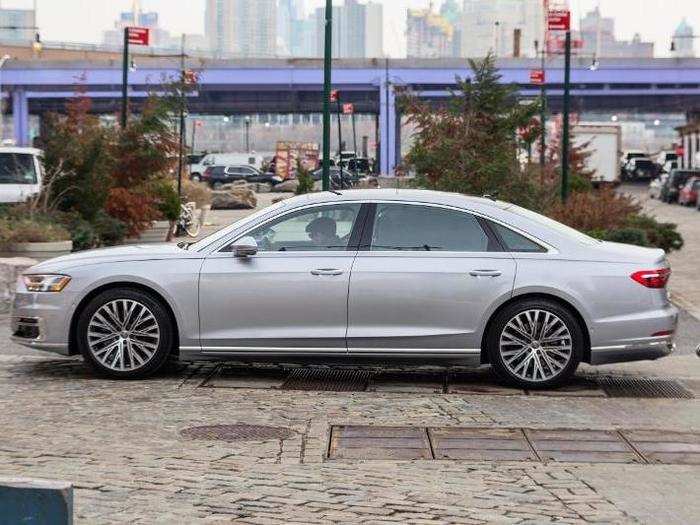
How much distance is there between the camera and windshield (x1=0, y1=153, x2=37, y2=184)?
25844mm

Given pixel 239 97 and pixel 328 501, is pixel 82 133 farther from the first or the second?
pixel 239 97

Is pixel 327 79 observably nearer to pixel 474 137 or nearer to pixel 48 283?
pixel 474 137

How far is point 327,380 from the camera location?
36.9 feet

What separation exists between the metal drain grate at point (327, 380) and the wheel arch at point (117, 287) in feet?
3.03

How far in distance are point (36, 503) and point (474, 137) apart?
16.5 m

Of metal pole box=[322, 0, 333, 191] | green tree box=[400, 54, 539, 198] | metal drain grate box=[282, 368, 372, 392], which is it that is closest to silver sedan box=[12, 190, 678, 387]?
metal drain grate box=[282, 368, 372, 392]

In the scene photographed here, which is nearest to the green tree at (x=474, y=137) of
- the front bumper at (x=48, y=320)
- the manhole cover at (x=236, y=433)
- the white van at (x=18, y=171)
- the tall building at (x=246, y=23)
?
the white van at (x=18, y=171)

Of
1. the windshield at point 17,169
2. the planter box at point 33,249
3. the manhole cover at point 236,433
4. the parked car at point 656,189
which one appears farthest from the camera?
the parked car at point 656,189

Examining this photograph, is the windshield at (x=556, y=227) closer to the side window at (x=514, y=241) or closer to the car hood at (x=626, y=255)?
the car hood at (x=626, y=255)

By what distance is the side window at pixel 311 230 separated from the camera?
10.9 meters

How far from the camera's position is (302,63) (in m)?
83.7

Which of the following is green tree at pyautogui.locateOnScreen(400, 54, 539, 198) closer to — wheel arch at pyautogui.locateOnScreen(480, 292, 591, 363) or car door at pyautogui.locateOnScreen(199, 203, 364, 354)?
wheel arch at pyautogui.locateOnScreen(480, 292, 591, 363)

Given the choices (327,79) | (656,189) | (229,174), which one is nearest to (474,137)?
(327,79)

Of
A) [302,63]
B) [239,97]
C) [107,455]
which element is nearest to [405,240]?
[107,455]
